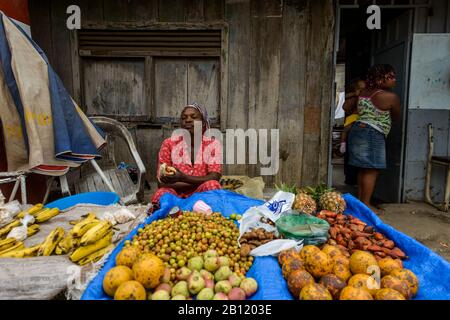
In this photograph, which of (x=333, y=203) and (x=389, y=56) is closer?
(x=333, y=203)

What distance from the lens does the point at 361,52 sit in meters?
6.55

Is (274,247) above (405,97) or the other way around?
the other way around

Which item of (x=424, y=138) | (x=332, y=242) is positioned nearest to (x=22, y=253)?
(x=332, y=242)

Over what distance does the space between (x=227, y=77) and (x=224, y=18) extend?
82cm

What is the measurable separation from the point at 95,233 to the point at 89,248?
97 mm

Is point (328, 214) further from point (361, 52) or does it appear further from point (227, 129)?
point (361, 52)

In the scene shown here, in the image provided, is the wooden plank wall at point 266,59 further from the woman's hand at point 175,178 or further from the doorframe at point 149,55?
the woman's hand at point 175,178

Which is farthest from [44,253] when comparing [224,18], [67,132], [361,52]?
[361,52]

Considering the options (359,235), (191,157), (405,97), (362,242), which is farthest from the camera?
(405,97)

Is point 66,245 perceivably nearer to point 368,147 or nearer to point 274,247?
point 274,247

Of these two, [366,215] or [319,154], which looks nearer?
[366,215]

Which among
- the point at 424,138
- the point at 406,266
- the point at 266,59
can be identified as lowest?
the point at 406,266

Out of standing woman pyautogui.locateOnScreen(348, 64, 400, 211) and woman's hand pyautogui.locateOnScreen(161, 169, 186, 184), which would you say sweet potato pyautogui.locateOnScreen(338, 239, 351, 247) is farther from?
standing woman pyautogui.locateOnScreen(348, 64, 400, 211)

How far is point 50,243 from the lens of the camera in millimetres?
2035
